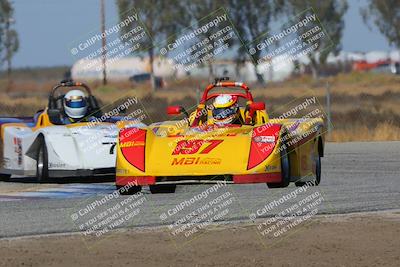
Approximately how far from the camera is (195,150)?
15.9 metres

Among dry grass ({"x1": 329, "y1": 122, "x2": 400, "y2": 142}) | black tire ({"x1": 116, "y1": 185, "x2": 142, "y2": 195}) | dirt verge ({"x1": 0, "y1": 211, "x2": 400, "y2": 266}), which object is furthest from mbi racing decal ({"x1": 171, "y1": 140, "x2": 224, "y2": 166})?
dry grass ({"x1": 329, "y1": 122, "x2": 400, "y2": 142})

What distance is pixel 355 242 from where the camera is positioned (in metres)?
12.7

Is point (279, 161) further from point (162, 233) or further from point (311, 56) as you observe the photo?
point (311, 56)

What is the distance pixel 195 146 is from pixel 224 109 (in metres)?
1.33

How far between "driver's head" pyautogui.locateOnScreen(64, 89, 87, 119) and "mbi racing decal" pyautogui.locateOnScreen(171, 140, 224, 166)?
15.1ft

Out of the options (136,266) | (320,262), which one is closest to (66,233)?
(136,266)

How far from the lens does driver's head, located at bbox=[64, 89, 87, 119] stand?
67.0 feet

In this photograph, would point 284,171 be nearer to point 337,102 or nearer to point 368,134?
point 368,134

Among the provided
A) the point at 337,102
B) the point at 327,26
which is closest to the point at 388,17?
the point at 327,26

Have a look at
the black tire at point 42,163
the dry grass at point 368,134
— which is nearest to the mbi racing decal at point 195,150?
the black tire at point 42,163

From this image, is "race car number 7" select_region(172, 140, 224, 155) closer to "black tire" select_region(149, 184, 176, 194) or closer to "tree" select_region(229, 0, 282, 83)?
"black tire" select_region(149, 184, 176, 194)

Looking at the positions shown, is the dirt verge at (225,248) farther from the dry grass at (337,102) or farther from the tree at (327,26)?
the tree at (327,26)

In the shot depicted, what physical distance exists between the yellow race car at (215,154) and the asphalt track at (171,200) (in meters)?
0.33

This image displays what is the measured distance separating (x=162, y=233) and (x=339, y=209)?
9.17 ft
